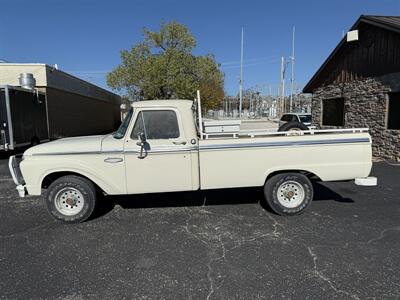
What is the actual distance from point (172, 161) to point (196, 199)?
166 centimetres

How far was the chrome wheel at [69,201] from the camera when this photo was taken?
16.3ft

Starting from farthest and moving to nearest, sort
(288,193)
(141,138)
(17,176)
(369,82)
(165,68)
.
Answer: (165,68), (369,82), (288,193), (17,176), (141,138)

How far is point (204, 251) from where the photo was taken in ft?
13.2

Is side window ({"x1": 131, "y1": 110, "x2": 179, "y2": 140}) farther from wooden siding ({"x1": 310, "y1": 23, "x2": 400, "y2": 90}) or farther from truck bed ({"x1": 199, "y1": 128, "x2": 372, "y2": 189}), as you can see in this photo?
wooden siding ({"x1": 310, "y1": 23, "x2": 400, "y2": 90})

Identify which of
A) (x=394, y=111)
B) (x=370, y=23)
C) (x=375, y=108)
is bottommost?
(x=394, y=111)

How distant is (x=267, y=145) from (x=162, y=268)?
8.67 feet

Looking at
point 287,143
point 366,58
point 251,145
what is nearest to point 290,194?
point 287,143

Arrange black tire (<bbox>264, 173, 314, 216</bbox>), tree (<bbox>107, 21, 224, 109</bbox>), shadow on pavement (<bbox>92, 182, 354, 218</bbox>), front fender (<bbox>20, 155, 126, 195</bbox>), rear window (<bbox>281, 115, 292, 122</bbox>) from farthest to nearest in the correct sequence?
tree (<bbox>107, 21, 224, 109</bbox>) → rear window (<bbox>281, 115, 292, 122</bbox>) → shadow on pavement (<bbox>92, 182, 354, 218</bbox>) → black tire (<bbox>264, 173, 314, 216</bbox>) → front fender (<bbox>20, 155, 126, 195</bbox>)

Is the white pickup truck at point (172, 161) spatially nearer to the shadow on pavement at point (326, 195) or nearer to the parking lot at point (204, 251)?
the parking lot at point (204, 251)

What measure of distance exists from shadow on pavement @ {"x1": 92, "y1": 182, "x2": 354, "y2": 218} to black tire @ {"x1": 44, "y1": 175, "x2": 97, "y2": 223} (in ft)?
2.06

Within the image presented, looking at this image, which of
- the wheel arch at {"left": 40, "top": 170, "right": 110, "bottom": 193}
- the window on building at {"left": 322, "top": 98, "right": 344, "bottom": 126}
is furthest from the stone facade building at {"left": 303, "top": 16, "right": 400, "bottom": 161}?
the wheel arch at {"left": 40, "top": 170, "right": 110, "bottom": 193}

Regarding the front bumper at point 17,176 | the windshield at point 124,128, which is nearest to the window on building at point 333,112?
the windshield at point 124,128

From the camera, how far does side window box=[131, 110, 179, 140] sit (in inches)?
196

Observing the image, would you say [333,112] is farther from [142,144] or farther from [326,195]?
[142,144]
